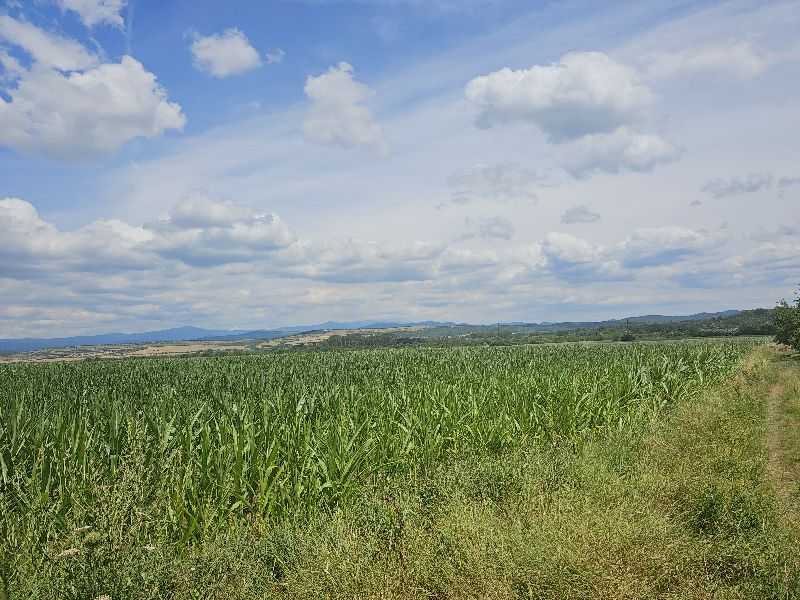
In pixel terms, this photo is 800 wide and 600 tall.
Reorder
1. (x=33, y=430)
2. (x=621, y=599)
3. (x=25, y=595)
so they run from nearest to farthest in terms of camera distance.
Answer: (x=25, y=595), (x=621, y=599), (x=33, y=430)

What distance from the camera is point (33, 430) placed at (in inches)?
372

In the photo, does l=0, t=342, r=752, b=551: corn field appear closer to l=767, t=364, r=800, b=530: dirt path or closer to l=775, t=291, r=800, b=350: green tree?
l=767, t=364, r=800, b=530: dirt path

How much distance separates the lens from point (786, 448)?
44.5 ft

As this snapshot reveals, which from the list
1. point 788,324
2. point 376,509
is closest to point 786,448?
point 376,509

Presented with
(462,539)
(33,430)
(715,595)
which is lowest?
(715,595)

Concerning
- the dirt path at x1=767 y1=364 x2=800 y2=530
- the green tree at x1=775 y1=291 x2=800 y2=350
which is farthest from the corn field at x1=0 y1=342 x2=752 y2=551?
the green tree at x1=775 y1=291 x2=800 y2=350

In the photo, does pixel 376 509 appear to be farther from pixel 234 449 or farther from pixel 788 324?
pixel 788 324

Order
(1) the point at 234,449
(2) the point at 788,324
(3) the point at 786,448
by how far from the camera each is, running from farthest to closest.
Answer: (2) the point at 788,324, (3) the point at 786,448, (1) the point at 234,449

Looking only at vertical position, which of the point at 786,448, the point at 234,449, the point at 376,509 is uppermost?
the point at 234,449

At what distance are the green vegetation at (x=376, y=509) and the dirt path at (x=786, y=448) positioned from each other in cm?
44

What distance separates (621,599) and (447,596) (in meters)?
1.75

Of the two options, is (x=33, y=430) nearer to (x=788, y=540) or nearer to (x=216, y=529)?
(x=216, y=529)

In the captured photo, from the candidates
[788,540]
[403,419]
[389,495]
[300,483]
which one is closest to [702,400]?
[403,419]

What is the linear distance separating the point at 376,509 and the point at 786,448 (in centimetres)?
1112
